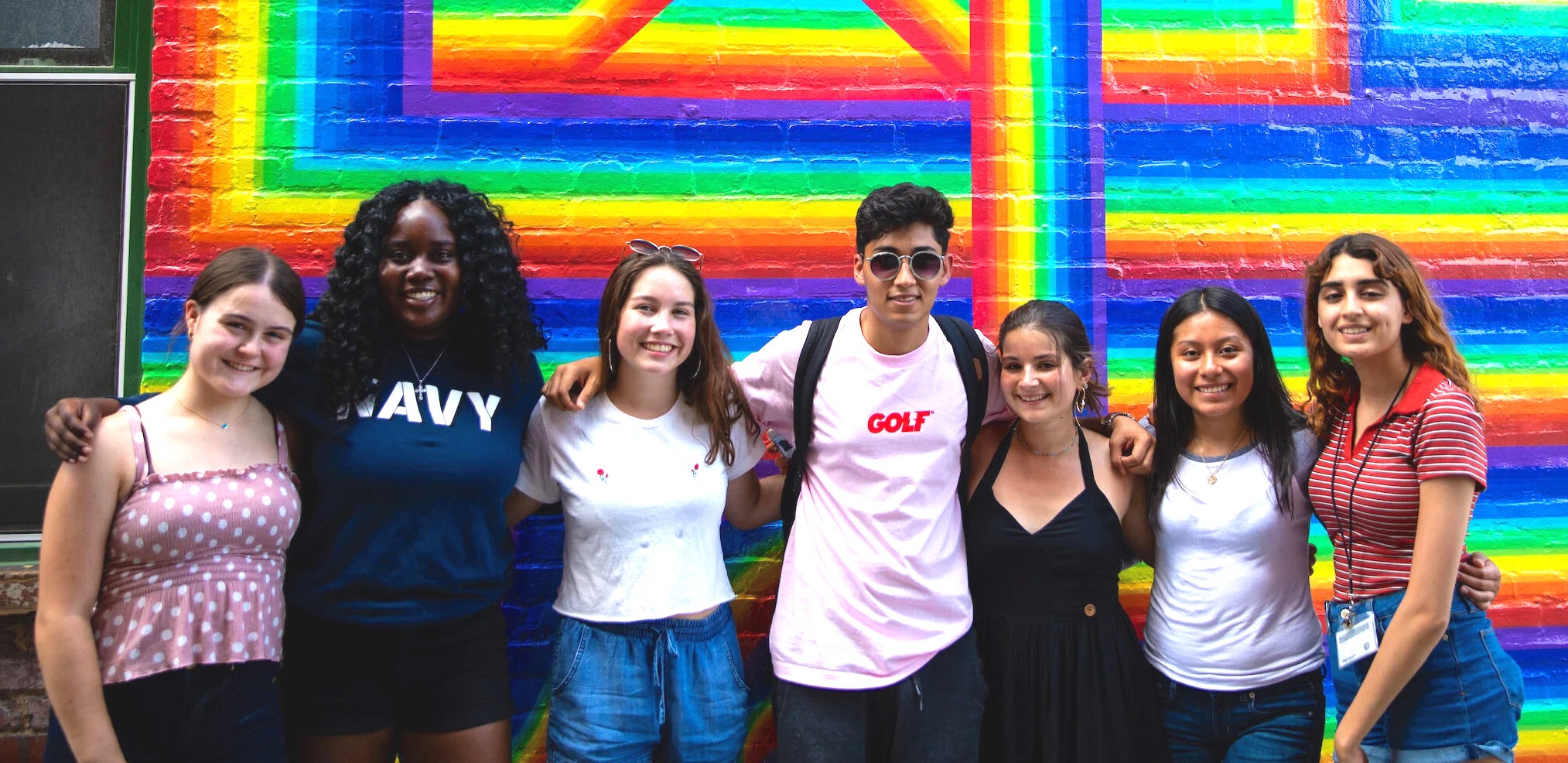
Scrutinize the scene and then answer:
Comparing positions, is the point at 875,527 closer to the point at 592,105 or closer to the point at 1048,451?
the point at 1048,451

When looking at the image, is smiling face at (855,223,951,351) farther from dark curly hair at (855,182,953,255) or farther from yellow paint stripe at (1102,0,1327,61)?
yellow paint stripe at (1102,0,1327,61)

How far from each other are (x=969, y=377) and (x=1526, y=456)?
7.42 feet

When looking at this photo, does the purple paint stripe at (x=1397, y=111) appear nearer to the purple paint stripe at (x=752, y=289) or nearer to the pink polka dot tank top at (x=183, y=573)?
the purple paint stripe at (x=752, y=289)

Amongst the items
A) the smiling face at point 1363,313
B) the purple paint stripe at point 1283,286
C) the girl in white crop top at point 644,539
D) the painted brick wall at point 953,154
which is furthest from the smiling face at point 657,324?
the smiling face at point 1363,313

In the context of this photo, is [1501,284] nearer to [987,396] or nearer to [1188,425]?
[1188,425]

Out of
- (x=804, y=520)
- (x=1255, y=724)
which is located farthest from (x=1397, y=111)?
(x=804, y=520)

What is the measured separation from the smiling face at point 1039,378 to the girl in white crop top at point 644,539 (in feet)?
2.68

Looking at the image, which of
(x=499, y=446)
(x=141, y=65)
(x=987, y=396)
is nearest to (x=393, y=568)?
→ (x=499, y=446)

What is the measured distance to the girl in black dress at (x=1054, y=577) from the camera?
2523 millimetres

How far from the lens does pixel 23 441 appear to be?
309 cm

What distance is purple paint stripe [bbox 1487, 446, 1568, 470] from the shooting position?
341 centimetres

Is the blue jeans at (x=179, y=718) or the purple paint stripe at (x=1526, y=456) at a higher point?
the purple paint stripe at (x=1526, y=456)

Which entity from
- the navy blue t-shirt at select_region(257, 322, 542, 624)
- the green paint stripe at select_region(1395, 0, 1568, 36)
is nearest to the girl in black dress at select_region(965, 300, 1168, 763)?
the navy blue t-shirt at select_region(257, 322, 542, 624)

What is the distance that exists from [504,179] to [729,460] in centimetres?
126
